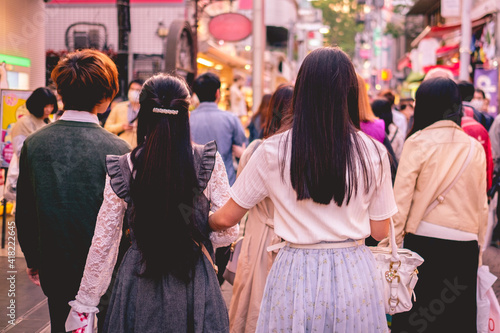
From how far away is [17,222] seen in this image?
328 centimetres

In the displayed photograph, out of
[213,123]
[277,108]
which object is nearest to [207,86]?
[213,123]

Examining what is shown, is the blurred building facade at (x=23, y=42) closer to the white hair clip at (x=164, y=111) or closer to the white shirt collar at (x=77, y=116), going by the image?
the white shirt collar at (x=77, y=116)

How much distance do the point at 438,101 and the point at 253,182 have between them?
2.04m

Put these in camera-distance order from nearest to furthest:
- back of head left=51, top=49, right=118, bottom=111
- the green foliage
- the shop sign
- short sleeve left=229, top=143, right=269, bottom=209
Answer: short sleeve left=229, top=143, right=269, bottom=209
back of head left=51, top=49, right=118, bottom=111
the shop sign
the green foliage

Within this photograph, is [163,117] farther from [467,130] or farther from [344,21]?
[344,21]

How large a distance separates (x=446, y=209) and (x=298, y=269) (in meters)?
1.82

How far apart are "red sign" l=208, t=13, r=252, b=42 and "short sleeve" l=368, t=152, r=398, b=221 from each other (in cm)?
1118

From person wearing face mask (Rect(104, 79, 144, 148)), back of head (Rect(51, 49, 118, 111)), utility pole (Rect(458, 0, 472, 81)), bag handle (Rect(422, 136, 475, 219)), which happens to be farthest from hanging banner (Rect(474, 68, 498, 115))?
back of head (Rect(51, 49, 118, 111))

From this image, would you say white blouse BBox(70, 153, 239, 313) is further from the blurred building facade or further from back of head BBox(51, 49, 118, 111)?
the blurred building facade

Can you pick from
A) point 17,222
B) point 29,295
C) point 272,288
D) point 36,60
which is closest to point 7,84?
point 36,60

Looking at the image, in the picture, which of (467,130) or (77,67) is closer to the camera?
(77,67)

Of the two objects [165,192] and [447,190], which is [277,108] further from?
[165,192]

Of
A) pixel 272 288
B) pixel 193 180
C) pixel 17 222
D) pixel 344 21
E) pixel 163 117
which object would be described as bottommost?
pixel 272 288

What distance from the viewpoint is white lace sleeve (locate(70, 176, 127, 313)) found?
2709mm
